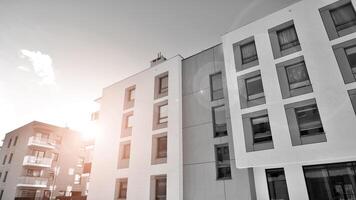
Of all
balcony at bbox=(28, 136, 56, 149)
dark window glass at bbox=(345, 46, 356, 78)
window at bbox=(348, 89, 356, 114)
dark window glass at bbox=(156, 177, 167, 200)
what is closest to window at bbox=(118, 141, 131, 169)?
dark window glass at bbox=(156, 177, 167, 200)

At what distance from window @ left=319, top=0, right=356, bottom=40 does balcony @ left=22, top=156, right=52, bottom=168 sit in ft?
130

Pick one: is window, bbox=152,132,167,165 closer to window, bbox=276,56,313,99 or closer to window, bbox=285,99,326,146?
window, bbox=285,99,326,146

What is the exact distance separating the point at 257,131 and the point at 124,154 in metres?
11.2

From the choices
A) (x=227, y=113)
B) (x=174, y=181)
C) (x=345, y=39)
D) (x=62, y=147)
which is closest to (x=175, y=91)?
(x=227, y=113)

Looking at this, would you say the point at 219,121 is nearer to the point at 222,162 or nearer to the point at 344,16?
the point at 222,162

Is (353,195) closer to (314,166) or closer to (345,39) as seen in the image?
(314,166)

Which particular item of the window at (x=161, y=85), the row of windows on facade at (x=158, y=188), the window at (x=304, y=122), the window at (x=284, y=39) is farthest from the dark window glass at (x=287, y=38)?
the row of windows on facade at (x=158, y=188)

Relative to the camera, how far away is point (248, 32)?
51.8 feet

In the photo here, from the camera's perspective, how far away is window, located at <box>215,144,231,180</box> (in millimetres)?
13719

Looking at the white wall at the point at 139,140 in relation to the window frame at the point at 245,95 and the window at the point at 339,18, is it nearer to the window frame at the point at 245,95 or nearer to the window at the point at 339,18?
the window frame at the point at 245,95

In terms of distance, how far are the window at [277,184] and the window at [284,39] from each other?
22.9ft

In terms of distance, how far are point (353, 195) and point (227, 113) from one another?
24.7 ft

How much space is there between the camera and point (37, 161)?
3447 centimetres

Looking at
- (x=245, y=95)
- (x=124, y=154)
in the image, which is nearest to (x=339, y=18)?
(x=245, y=95)
